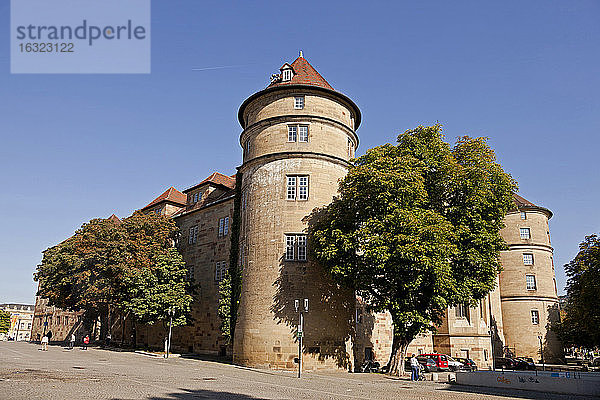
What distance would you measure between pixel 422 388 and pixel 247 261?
591 inches

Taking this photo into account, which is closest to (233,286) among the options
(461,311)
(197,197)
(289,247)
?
(289,247)

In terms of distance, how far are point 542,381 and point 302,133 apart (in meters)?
21.4

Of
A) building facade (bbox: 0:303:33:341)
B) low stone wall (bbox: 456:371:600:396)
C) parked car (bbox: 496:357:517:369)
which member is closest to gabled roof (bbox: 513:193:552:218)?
parked car (bbox: 496:357:517:369)

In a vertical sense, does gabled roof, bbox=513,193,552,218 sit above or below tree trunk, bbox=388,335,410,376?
above

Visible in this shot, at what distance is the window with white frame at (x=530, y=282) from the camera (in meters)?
55.2

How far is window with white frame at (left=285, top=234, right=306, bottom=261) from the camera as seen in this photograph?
3241 centimetres

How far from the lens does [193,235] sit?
166 ft

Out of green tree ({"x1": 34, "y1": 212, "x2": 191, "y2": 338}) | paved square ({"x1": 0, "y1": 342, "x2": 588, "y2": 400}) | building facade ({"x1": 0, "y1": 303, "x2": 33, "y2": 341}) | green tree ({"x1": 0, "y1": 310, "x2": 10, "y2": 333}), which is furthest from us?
building facade ({"x1": 0, "y1": 303, "x2": 33, "y2": 341})

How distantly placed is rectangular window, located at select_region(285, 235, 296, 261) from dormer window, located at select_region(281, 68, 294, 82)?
1249 centimetres

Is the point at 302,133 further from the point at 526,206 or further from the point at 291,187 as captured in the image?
the point at 526,206

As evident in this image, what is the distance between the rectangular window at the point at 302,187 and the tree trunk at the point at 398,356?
1117cm

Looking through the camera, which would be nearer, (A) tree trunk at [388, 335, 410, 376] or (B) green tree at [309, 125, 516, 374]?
(B) green tree at [309, 125, 516, 374]

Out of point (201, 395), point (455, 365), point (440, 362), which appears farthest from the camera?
point (455, 365)

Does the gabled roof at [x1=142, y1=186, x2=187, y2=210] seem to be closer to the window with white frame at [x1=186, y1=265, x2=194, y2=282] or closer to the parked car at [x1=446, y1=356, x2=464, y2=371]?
the window with white frame at [x1=186, y1=265, x2=194, y2=282]
